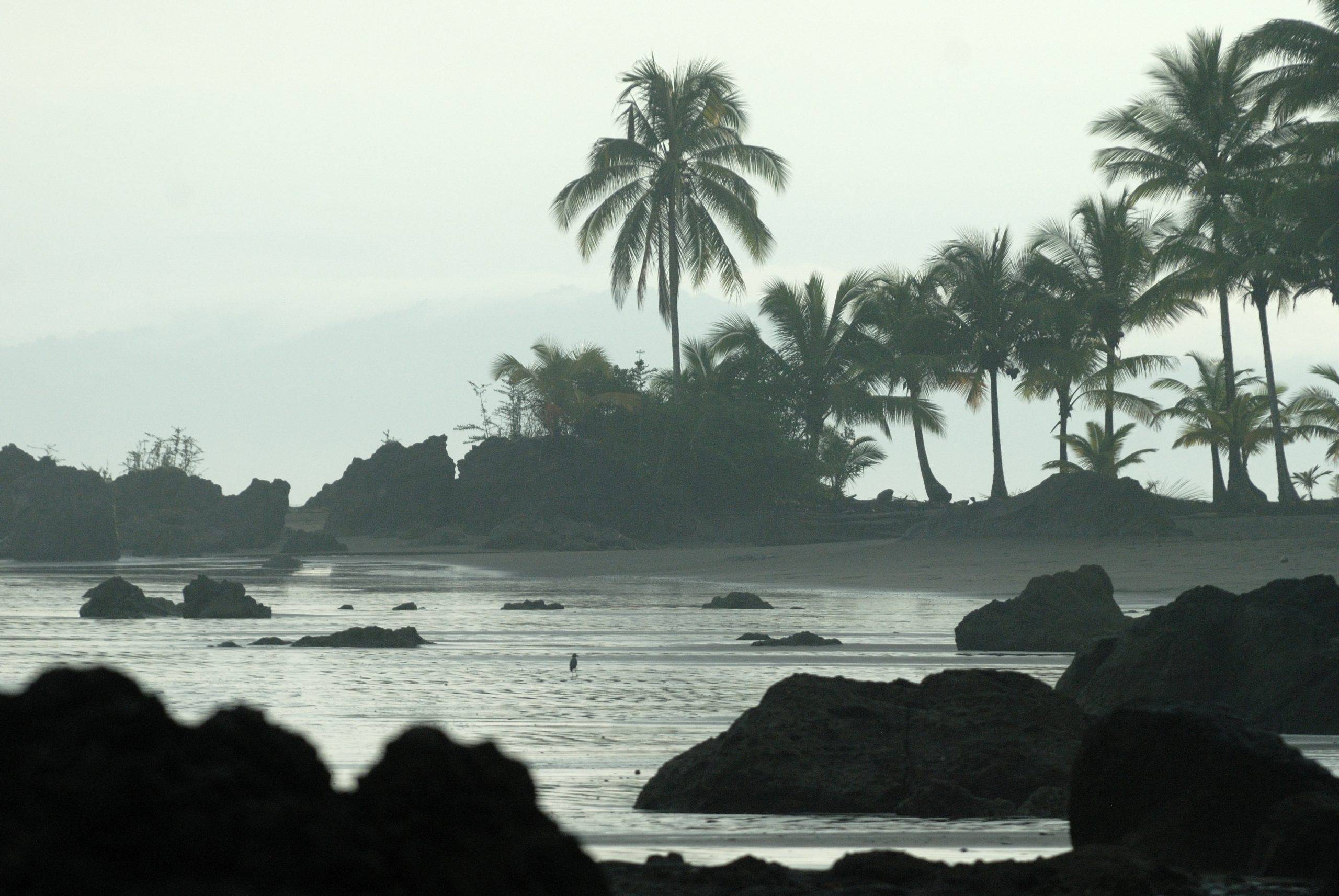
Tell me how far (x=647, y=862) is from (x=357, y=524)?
41025 millimetres

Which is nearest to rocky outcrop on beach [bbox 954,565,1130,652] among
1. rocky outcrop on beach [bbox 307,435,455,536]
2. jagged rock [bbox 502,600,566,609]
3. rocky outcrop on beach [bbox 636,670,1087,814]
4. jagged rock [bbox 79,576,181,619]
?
rocky outcrop on beach [bbox 636,670,1087,814]

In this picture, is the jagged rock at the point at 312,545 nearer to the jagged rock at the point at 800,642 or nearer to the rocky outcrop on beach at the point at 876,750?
the jagged rock at the point at 800,642

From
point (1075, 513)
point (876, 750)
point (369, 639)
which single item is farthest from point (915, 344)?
point (876, 750)

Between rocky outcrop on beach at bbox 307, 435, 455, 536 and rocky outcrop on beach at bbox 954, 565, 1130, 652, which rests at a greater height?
rocky outcrop on beach at bbox 307, 435, 455, 536

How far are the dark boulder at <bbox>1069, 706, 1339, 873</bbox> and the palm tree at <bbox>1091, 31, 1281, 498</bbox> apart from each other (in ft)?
101

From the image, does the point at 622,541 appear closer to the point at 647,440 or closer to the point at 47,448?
the point at 647,440

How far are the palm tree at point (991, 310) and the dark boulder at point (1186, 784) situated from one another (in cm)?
3291

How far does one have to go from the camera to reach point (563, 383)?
39.9 meters

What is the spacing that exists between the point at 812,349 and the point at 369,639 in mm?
29325

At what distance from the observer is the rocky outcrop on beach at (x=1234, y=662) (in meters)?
5.99

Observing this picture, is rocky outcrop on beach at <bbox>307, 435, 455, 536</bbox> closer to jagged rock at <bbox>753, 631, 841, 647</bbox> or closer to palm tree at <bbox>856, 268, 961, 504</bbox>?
palm tree at <bbox>856, 268, 961, 504</bbox>

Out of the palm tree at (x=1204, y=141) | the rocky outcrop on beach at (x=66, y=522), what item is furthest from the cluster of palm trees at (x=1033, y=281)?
the rocky outcrop on beach at (x=66, y=522)

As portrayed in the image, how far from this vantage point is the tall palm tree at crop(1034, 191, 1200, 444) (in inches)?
1358

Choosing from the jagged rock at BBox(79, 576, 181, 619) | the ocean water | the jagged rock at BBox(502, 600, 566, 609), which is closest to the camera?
the ocean water
